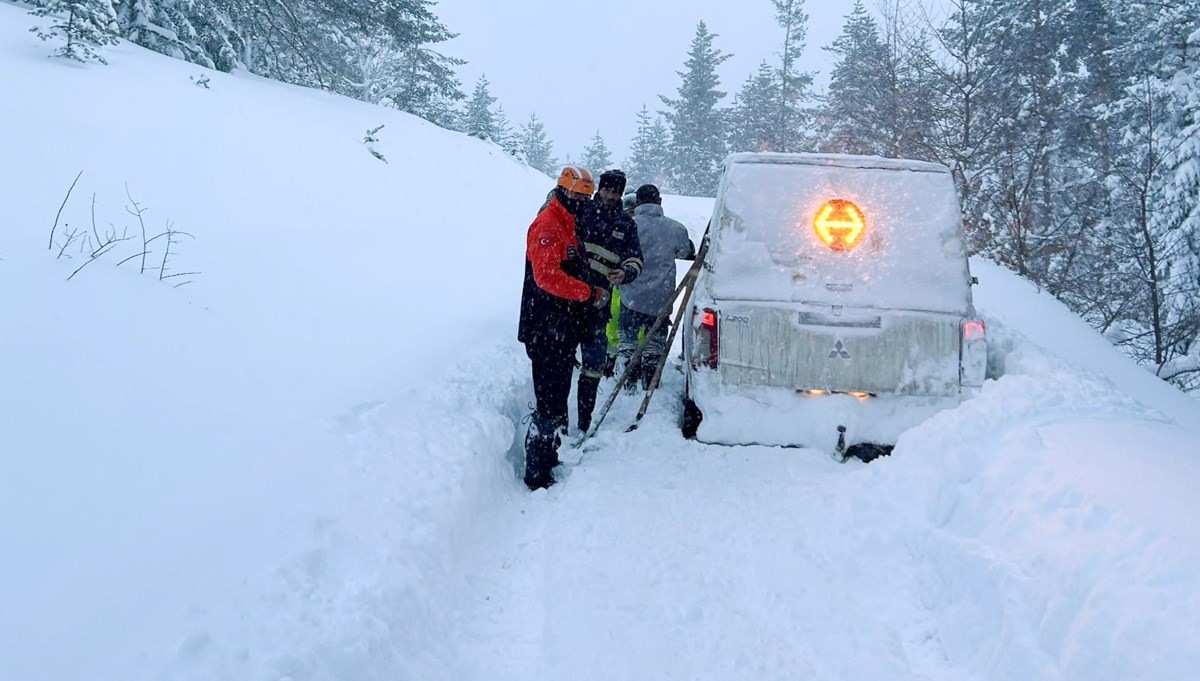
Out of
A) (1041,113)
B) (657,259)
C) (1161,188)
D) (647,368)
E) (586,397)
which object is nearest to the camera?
(586,397)

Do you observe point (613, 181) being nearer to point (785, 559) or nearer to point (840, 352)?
point (840, 352)

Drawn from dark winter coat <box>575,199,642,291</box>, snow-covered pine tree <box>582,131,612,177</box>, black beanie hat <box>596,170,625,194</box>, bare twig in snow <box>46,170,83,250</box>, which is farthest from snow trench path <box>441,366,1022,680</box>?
snow-covered pine tree <box>582,131,612,177</box>

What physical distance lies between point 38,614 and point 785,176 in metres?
4.81

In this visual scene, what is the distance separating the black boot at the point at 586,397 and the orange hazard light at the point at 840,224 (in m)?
2.10

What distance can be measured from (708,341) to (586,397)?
4.48 ft

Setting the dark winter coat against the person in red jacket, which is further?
the dark winter coat

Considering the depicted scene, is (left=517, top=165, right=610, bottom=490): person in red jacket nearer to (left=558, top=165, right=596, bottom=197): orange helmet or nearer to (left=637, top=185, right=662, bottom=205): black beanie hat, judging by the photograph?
(left=558, top=165, right=596, bottom=197): orange helmet

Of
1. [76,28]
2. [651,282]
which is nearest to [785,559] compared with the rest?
[651,282]

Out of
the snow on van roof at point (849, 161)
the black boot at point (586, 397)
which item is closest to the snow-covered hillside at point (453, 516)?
the black boot at point (586, 397)

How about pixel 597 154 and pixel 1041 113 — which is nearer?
pixel 1041 113

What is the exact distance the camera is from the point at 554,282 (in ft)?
15.6

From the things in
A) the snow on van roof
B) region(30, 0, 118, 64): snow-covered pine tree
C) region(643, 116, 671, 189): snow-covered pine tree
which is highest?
region(643, 116, 671, 189): snow-covered pine tree

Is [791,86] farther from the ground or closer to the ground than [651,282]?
farther from the ground

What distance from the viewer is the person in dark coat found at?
5723mm
